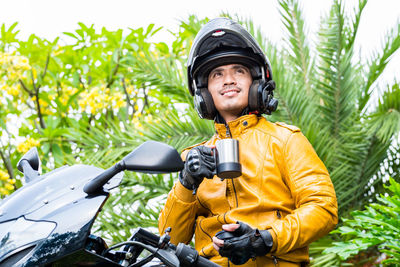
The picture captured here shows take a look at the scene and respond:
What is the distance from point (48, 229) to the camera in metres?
1.60

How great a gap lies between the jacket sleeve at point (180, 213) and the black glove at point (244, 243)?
388 mm

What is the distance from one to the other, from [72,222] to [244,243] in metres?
0.69

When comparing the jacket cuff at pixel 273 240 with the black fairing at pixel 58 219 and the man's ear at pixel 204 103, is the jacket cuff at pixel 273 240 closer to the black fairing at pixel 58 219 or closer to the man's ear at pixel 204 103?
the black fairing at pixel 58 219

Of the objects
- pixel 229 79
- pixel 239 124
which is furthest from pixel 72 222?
pixel 229 79

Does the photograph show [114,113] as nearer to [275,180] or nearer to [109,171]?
[275,180]

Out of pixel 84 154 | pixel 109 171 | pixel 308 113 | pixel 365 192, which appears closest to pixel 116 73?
pixel 84 154

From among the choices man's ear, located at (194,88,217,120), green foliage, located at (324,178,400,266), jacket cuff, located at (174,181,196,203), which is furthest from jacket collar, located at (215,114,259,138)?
green foliage, located at (324,178,400,266)

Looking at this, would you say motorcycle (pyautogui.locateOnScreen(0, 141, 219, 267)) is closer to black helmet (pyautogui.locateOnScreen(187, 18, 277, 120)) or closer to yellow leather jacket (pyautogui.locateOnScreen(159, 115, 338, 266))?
yellow leather jacket (pyautogui.locateOnScreen(159, 115, 338, 266))

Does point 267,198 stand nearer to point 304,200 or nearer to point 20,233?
point 304,200

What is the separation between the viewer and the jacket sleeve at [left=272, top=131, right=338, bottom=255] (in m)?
2.12

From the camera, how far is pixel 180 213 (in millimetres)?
2414

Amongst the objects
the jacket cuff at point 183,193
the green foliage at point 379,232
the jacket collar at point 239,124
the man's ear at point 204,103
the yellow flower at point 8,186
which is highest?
the man's ear at point 204,103

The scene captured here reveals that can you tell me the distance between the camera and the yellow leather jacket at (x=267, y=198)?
2.20 meters

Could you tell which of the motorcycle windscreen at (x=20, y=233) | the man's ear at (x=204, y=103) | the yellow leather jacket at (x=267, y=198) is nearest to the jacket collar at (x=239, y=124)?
the yellow leather jacket at (x=267, y=198)
